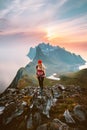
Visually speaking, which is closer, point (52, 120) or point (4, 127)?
point (52, 120)

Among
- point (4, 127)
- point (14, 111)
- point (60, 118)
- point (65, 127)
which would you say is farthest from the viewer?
point (14, 111)

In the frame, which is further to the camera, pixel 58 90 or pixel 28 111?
pixel 58 90

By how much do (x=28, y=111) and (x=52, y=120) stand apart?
174 inches

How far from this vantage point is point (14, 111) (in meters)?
28.1

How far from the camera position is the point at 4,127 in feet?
86.2

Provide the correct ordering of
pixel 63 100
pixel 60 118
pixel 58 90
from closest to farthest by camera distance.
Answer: pixel 60 118 → pixel 63 100 → pixel 58 90

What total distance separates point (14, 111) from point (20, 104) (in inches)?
61.8

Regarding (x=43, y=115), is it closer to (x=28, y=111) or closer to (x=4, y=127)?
(x=28, y=111)

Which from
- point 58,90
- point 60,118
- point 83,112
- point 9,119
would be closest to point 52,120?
point 60,118

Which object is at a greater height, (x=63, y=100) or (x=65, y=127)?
(x=63, y=100)

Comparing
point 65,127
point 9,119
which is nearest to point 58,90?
point 9,119

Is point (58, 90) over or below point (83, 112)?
over

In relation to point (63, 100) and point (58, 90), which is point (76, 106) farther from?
point (58, 90)

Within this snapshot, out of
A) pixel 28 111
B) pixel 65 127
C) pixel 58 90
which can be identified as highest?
pixel 58 90
